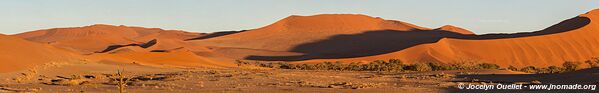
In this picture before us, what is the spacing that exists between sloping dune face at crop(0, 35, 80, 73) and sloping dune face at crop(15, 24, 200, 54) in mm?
80322

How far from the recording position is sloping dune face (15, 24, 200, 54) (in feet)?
398

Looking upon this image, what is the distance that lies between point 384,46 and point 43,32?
11050cm

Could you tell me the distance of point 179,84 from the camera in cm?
2158

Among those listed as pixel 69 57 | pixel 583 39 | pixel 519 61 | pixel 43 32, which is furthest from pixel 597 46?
pixel 43 32

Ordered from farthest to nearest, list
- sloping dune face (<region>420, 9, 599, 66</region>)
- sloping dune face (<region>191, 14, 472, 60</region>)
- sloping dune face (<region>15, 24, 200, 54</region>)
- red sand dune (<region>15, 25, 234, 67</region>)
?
sloping dune face (<region>15, 24, 200, 54</region>)
sloping dune face (<region>191, 14, 472, 60</region>)
sloping dune face (<region>420, 9, 599, 66</region>)
red sand dune (<region>15, 25, 234, 67</region>)

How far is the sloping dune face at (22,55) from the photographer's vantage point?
98.5 feet

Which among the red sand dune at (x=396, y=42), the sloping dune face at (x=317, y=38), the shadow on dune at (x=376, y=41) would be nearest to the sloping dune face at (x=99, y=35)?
the sloping dune face at (x=317, y=38)

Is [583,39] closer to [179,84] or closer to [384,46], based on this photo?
[384,46]

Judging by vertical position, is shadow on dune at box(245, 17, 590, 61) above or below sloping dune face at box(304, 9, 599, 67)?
above

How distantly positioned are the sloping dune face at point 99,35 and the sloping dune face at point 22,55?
80.3 metres

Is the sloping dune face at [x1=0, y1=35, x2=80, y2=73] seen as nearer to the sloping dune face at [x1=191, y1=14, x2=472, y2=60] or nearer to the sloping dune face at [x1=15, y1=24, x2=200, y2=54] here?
the sloping dune face at [x1=191, y1=14, x2=472, y2=60]

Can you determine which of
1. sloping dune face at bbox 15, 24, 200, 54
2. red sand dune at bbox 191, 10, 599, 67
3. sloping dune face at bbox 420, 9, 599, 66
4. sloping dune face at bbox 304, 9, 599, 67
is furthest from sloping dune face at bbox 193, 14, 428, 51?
sloping dune face at bbox 420, 9, 599, 66

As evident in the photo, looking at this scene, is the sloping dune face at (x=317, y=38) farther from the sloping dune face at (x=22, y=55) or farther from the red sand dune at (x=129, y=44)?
the sloping dune face at (x=22, y=55)

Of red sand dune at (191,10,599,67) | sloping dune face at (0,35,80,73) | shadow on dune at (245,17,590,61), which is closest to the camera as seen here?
sloping dune face at (0,35,80,73)
